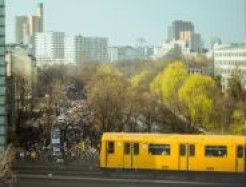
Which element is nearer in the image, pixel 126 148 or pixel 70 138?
pixel 126 148

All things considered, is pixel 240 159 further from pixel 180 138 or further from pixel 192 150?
pixel 180 138

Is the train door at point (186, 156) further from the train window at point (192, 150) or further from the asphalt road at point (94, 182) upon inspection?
the asphalt road at point (94, 182)

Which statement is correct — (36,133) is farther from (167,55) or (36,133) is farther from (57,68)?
(167,55)

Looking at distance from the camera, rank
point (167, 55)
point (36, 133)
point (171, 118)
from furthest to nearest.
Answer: point (167, 55) → point (171, 118) → point (36, 133)

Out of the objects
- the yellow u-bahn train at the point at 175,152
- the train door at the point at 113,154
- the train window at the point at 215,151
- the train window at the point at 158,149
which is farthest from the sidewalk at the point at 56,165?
the train window at the point at 215,151

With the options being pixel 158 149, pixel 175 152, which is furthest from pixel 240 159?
pixel 158 149

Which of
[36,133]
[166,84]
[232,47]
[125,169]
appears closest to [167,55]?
[232,47]

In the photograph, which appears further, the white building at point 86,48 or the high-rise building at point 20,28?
the white building at point 86,48
